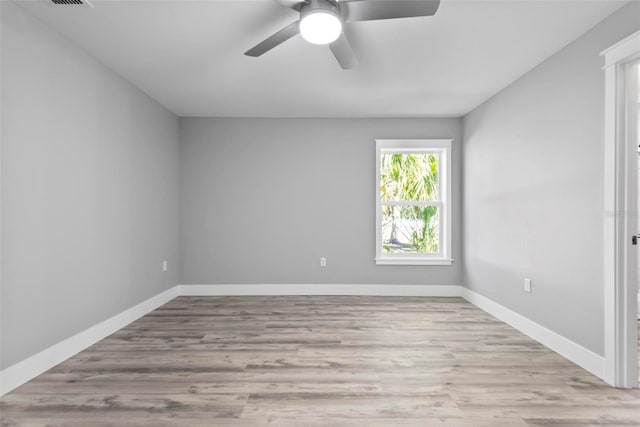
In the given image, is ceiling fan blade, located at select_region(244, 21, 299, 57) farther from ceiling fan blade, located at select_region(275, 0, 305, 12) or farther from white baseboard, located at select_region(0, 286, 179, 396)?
white baseboard, located at select_region(0, 286, 179, 396)

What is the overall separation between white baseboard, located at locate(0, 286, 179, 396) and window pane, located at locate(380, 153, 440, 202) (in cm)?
332

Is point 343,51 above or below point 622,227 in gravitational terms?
above

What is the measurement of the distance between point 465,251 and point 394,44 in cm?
295

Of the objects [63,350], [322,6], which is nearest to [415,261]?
[322,6]

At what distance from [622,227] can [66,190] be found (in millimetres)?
3836

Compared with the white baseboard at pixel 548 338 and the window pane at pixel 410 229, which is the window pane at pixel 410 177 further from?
the white baseboard at pixel 548 338

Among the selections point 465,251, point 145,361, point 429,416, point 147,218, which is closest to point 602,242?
point 429,416

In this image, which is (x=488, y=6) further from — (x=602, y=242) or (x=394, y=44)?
(x=602, y=242)

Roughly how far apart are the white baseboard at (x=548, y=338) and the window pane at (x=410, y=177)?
1529mm

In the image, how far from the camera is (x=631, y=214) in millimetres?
2232

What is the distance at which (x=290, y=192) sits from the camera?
4.82 metres

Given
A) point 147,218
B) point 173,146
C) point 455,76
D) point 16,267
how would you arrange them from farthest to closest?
point 173,146
point 147,218
point 455,76
point 16,267

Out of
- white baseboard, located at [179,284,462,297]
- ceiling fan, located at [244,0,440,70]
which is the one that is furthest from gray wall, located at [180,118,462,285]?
ceiling fan, located at [244,0,440,70]

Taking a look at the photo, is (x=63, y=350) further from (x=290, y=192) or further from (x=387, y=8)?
(x=387, y=8)
